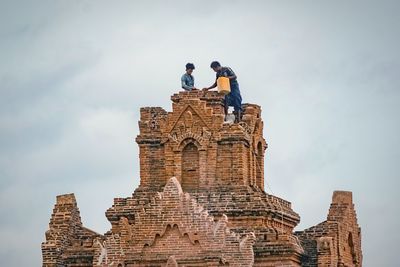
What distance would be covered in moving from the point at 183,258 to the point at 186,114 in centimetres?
498

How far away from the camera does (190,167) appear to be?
58.4 metres

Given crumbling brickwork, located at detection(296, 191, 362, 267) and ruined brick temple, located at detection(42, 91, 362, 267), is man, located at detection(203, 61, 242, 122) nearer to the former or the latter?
ruined brick temple, located at detection(42, 91, 362, 267)

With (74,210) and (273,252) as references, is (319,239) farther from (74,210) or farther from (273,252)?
(74,210)

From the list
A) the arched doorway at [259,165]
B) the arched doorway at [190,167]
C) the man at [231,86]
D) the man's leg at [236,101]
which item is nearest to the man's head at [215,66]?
the man at [231,86]

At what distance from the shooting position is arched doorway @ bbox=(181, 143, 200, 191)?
58250 mm

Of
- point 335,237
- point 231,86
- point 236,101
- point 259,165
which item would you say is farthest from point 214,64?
point 335,237

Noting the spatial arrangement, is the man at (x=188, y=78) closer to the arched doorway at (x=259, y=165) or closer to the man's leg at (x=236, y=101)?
the man's leg at (x=236, y=101)

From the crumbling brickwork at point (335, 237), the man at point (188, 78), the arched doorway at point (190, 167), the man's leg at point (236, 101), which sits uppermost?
the man at point (188, 78)

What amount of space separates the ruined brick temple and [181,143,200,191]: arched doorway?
0.03m

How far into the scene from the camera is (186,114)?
58344mm

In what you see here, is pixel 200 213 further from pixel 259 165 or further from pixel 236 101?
pixel 236 101

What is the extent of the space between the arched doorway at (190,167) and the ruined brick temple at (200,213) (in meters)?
0.03

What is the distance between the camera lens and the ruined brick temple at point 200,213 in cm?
5628

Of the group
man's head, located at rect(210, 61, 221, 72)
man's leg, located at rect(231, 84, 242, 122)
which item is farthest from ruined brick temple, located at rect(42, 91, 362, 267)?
man's head, located at rect(210, 61, 221, 72)
